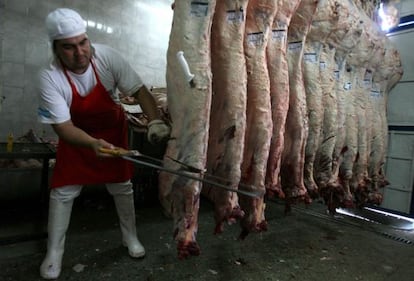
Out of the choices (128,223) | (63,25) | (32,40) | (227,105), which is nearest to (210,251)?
(128,223)

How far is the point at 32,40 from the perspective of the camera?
382 cm

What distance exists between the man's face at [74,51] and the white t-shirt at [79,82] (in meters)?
0.08

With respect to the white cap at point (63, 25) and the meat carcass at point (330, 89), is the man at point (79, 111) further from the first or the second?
the meat carcass at point (330, 89)

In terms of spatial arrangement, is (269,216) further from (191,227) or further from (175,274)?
(191,227)

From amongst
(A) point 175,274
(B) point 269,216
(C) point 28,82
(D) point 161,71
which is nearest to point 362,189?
(B) point 269,216

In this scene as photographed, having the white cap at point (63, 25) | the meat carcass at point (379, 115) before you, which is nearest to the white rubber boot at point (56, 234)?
the white cap at point (63, 25)

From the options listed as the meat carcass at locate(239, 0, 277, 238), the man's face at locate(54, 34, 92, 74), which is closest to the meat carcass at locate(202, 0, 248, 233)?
the meat carcass at locate(239, 0, 277, 238)

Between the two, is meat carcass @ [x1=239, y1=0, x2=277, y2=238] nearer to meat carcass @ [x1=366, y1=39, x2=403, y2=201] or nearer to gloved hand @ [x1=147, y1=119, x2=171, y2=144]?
gloved hand @ [x1=147, y1=119, x2=171, y2=144]

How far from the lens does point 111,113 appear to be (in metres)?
2.06

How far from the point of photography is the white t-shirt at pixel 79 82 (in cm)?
171

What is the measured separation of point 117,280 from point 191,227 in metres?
0.84

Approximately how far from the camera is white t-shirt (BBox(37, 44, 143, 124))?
1713 mm

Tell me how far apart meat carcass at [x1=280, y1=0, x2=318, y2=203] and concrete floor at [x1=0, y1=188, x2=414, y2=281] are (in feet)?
2.23

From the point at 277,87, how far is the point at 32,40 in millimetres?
3315
